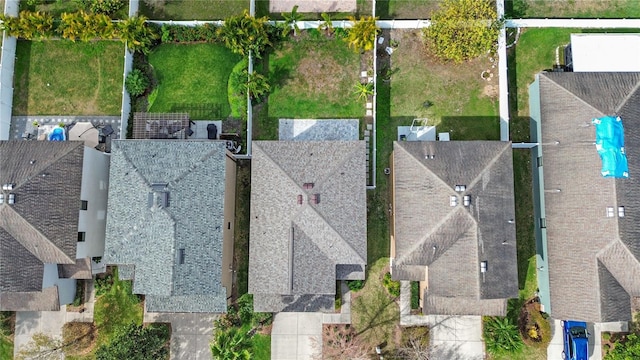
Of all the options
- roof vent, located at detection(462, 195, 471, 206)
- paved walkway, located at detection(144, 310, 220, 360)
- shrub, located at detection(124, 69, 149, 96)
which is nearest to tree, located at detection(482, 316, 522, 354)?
roof vent, located at detection(462, 195, 471, 206)

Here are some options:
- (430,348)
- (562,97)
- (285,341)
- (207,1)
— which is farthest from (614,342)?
(207,1)

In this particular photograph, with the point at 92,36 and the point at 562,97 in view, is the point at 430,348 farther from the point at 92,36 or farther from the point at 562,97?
the point at 92,36

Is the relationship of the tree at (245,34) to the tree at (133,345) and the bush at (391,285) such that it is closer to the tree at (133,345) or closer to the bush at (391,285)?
the bush at (391,285)

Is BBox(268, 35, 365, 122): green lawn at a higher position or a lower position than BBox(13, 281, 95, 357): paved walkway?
Answer: higher

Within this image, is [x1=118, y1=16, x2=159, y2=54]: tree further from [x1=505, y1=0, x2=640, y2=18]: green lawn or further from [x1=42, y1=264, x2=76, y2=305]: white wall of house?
[x1=505, y1=0, x2=640, y2=18]: green lawn

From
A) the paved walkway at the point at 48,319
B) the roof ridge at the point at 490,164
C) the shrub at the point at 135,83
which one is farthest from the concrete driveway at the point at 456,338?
the shrub at the point at 135,83

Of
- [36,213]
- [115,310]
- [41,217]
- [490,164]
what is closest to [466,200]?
[490,164]
